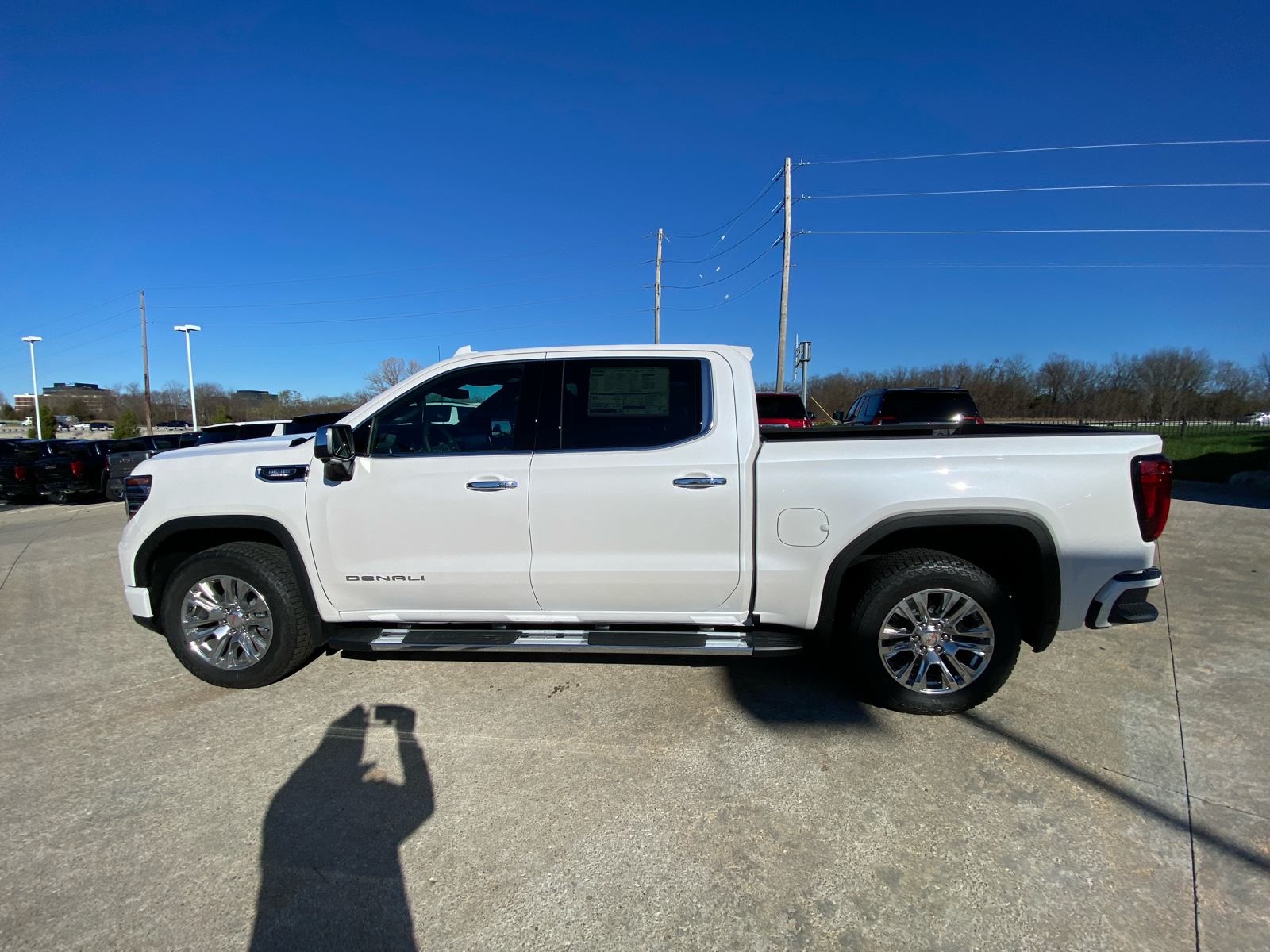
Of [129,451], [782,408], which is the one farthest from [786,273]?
[129,451]

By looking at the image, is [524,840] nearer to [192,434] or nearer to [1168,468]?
[1168,468]

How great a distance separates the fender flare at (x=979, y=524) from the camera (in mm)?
3070

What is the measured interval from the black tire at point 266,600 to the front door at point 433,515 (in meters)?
0.26

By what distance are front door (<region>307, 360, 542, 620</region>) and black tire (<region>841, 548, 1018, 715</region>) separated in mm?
1779

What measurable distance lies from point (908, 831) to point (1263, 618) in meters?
4.30

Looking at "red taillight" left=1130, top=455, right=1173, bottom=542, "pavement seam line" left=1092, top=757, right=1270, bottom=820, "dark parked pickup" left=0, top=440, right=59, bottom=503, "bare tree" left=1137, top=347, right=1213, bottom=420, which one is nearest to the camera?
"pavement seam line" left=1092, top=757, right=1270, bottom=820

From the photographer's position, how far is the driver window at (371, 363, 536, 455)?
348 centimetres

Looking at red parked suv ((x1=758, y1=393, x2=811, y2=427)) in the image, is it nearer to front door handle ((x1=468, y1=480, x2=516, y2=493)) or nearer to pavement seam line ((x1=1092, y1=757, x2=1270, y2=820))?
front door handle ((x1=468, y1=480, x2=516, y2=493))

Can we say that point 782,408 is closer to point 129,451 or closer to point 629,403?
point 629,403

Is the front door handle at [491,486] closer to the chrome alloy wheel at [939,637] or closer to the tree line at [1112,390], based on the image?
the chrome alloy wheel at [939,637]

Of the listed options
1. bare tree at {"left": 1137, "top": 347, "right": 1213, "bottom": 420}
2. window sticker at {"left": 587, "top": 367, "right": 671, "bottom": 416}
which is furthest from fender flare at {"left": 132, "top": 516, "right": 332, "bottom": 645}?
bare tree at {"left": 1137, "top": 347, "right": 1213, "bottom": 420}

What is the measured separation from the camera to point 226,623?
3.62 metres

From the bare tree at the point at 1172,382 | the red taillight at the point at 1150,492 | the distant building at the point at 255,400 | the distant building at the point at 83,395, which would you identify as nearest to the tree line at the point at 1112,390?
the bare tree at the point at 1172,382

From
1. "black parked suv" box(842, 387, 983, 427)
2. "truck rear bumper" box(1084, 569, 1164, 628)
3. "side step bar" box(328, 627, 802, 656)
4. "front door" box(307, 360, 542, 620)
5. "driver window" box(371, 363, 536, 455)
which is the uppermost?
"black parked suv" box(842, 387, 983, 427)
